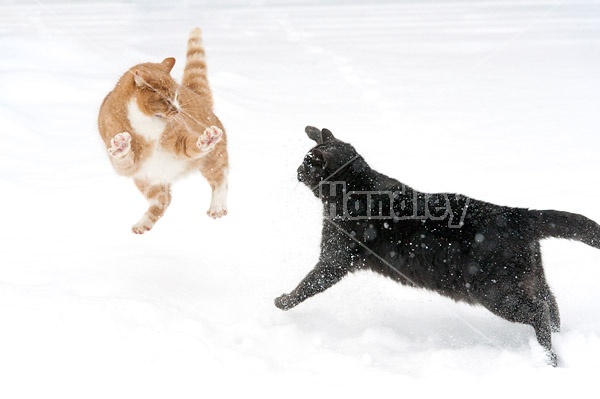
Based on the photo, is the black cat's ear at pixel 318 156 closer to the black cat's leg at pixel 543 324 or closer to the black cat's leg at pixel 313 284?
the black cat's leg at pixel 313 284

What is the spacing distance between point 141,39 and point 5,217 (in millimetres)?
8969

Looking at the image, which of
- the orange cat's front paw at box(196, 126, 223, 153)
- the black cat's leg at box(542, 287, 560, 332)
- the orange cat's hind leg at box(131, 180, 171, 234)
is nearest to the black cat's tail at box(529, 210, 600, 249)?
the black cat's leg at box(542, 287, 560, 332)

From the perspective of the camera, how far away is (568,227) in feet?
10.7

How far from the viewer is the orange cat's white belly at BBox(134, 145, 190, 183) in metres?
4.00

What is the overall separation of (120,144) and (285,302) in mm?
1309

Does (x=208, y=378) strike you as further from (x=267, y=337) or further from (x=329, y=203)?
(x=329, y=203)

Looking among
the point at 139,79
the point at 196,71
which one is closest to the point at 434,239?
the point at 139,79

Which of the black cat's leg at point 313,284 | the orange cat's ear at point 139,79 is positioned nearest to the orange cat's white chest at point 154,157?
the orange cat's ear at point 139,79

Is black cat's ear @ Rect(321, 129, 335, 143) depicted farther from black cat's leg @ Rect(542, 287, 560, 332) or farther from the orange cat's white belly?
black cat's leg @ Rect(542, 287, 560, 332)

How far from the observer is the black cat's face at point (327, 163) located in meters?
3.95

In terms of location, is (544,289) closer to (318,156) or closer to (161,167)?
(318,156)

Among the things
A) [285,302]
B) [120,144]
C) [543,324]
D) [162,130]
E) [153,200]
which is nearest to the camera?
[543,324]

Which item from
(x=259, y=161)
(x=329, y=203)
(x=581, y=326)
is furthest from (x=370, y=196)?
(x=259, y=161)

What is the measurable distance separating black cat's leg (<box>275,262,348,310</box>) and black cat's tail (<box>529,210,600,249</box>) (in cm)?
115
